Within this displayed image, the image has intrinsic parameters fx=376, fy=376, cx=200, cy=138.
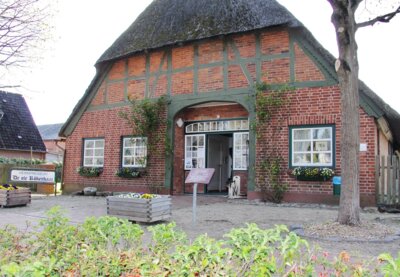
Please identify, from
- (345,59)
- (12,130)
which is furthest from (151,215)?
(12,130)

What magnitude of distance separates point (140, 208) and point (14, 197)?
4.96 meters

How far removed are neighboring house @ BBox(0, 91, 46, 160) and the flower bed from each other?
1594 cm

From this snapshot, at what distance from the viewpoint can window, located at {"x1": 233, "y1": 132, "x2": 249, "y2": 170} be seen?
1273cm

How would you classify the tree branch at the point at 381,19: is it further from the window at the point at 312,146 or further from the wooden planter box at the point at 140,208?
the wooden planter box at the point at 140,208

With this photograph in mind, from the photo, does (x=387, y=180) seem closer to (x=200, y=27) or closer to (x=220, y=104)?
(x=220, y=104)

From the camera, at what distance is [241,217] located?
8484 mm

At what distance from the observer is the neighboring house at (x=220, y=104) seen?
425 inches

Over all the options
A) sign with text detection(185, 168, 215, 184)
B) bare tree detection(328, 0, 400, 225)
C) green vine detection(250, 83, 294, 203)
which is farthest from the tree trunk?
green vine detection(250, 83, 294, 203)

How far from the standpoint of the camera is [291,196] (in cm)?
1098

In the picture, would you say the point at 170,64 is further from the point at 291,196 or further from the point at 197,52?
the point at 291,196

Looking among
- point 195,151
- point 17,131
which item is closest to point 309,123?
point 195,151

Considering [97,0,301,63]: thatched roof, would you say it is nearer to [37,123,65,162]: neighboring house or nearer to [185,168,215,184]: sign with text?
[185,168,215,184]: sign with text

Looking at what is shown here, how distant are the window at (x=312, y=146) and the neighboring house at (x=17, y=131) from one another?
20201 mm

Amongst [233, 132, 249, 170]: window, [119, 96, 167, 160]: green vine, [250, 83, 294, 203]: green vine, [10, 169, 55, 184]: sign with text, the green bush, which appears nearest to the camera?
the green bush
